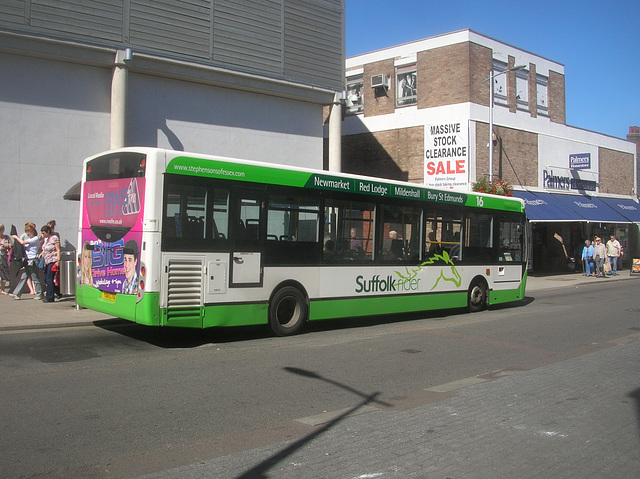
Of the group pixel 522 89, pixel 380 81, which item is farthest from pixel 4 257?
pixel 522 89

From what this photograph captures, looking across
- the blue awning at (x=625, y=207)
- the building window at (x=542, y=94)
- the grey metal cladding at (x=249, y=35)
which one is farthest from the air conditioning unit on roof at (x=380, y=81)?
the blue awning at (x=625, y=207)

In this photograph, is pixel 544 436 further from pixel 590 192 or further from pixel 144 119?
pixel 590 192

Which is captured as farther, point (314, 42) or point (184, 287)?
point (314, 42)

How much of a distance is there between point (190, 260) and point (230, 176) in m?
1.53

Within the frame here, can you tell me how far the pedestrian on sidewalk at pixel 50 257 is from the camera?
13625 mm

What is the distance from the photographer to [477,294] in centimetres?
1515

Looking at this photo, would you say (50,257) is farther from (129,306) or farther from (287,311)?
(287,311)

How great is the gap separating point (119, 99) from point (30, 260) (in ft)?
16.5

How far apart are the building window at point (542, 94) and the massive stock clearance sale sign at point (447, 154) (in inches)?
266

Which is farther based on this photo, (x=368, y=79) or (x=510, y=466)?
(x=368, y=79)

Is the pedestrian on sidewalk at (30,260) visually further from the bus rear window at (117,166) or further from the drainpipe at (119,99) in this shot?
the bus rear window at (117,166)

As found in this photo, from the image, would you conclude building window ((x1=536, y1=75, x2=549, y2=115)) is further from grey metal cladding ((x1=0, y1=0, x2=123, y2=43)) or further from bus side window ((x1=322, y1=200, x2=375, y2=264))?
bus side window ((x1=322, y1=200, x2=375, y2=264))

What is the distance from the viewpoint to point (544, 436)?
5453mm

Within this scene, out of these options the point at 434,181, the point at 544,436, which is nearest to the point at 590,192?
the point at 434,181
